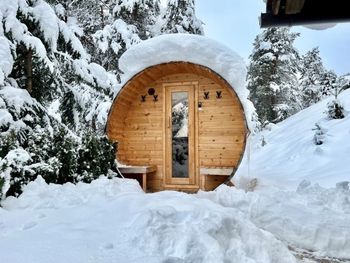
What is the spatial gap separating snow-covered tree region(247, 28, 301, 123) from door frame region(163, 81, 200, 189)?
33.8ft

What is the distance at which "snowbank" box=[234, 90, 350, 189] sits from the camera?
25.8ft

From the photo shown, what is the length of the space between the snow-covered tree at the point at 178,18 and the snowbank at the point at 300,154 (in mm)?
5530

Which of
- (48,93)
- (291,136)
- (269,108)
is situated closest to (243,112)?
(48,93)

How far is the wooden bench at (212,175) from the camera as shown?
266 inches

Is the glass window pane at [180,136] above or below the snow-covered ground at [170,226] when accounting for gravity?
above

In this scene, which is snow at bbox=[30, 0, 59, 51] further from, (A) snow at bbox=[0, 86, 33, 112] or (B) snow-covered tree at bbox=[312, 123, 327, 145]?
(B) snow-covered tree at bbox=[312, 123, 327, 145]

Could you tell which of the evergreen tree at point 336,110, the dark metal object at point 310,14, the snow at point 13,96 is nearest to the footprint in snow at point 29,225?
the dark metal object at point 310,14

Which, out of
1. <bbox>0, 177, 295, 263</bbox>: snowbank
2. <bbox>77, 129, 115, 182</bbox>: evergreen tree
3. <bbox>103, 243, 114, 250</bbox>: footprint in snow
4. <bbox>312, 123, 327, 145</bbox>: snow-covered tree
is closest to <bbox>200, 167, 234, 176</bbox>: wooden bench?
<bbox>77, 129, 115, 182</bbox>: evergreen tree

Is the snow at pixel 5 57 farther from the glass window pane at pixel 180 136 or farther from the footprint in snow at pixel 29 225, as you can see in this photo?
the glass window pane at pixel 180 136

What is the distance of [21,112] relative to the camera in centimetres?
616

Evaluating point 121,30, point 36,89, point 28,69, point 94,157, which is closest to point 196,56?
point 94,157

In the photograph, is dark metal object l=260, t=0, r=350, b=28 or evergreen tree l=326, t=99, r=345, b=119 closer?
dark metal object l=260, t=0, r=350, b=28

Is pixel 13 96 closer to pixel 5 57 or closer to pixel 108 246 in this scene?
pixel 5 57

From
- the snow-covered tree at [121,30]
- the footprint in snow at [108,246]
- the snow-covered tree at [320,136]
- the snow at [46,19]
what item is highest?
the snow-covered tree at [121,30]
